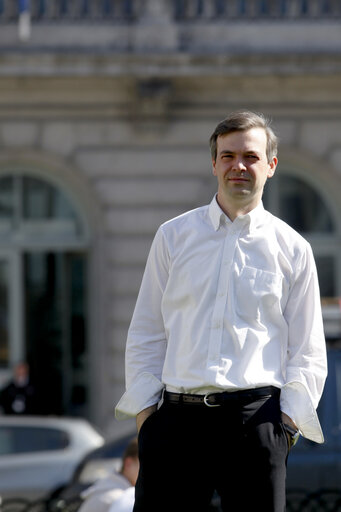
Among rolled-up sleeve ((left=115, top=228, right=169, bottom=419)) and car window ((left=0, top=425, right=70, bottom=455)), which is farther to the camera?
car window ((left=0, top=425, right=70, bottom=455))

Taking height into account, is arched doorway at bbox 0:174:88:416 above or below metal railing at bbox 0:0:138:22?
below

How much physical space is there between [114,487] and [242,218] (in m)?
2.61

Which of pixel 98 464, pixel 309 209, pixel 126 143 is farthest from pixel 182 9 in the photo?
pixel 98 464

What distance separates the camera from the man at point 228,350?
369cm

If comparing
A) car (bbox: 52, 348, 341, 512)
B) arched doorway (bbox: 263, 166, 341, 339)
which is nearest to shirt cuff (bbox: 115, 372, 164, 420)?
car (bbox: 52, 348, 341, 512)

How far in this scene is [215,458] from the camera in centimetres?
370

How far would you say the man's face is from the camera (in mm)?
3844

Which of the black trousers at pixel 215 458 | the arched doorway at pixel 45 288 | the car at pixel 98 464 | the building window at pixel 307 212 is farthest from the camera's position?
the building window at pixel 307 212

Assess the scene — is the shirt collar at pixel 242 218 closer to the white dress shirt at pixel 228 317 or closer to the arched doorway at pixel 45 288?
the white dress shirt at pixel 228 317

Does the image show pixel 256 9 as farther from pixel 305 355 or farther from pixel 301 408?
pixel 301 408

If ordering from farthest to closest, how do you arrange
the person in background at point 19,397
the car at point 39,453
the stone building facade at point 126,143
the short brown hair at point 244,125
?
the stone building facade at point 126,143
the person in background at point 19,397
the car at point 39,453
the short brown hair at point 244,125

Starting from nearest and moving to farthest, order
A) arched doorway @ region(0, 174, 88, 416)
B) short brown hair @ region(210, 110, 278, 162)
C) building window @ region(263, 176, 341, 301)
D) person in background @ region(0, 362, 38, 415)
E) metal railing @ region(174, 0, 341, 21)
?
short brown hair @ region(210, 110, 278, 162) → person in background @ region(0, 362, 38, 415) → metal railing @ region(174, 0, 341, 21) → arched doorway @ region(0, 174, 88, 416) → building window @ region(263, 176, 341, 301)

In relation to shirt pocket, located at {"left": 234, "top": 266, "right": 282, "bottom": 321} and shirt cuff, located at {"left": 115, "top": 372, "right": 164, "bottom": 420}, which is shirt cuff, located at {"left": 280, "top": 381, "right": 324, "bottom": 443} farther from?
shirt cuff, located at {"left": 115, "top": 372, "right": 164, "bottom": 420}

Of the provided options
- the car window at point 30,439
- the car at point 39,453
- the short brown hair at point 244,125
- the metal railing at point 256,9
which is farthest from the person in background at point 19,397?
the short brown hair at point 244,125
